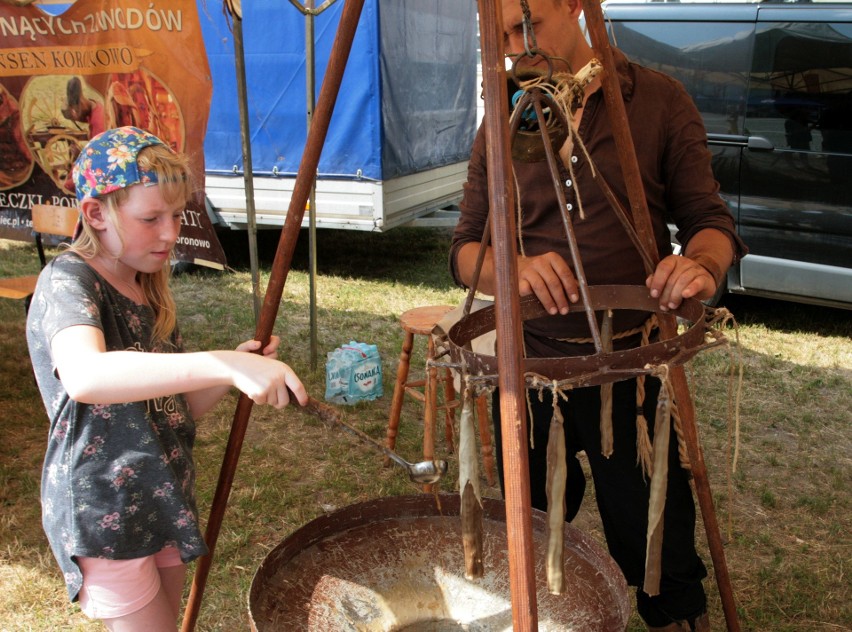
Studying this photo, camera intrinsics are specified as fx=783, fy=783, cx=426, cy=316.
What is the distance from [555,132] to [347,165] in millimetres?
4367

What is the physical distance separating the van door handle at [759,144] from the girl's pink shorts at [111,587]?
4581 mm

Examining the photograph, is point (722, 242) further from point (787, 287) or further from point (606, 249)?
point (787, 287)

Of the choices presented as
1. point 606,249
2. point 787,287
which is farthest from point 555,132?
point 787,287

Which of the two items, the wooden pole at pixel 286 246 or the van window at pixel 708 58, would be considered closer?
the wooden pole at pixel 286 246

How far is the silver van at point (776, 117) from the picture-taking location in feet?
15.4

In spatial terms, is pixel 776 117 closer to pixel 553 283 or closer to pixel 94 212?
pixel 553 283

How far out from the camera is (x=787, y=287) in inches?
200

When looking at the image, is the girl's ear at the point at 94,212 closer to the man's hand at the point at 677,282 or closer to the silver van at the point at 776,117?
the man's hand at the point at 677,282

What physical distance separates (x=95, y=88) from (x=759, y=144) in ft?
12.7

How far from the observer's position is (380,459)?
3.63m

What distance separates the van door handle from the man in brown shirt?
140 inches

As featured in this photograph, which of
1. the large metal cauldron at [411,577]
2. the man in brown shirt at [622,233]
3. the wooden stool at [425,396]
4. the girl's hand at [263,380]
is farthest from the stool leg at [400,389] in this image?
the girl's hand at [263,380]

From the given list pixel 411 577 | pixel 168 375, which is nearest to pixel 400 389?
pixel 411 577

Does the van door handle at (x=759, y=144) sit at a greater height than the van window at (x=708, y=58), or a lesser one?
lesser
